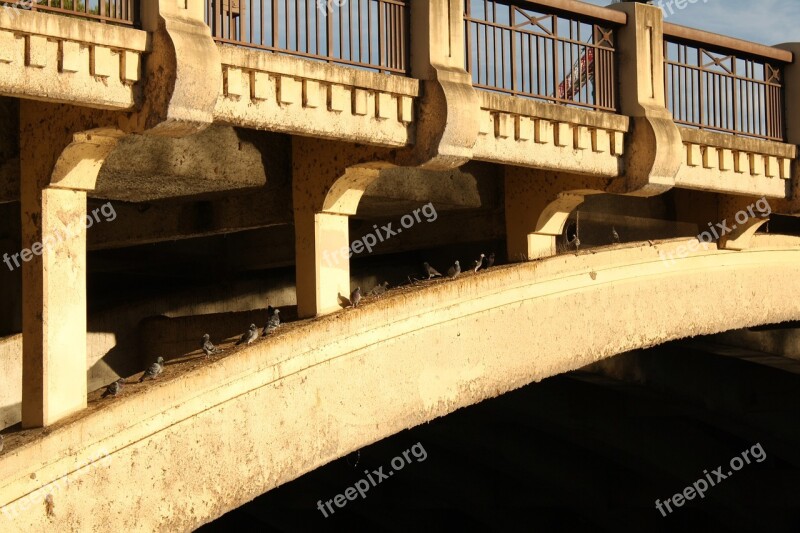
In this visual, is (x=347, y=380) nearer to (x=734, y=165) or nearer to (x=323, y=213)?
(x=323, y=213)

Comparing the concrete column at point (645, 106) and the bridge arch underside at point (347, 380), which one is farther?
the concrete column at point (645, 106)

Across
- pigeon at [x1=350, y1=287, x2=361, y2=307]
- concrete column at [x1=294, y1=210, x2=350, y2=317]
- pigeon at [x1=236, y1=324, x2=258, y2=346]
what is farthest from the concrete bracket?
pigeon at [x1=350, y1=287, x2=361, y2=307]

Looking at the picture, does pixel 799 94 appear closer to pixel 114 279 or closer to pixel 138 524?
pixel 114 279

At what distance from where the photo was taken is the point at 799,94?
15.4 meters

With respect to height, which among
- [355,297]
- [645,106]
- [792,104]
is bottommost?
[355,297]

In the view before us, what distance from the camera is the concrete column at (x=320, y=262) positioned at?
453 inches

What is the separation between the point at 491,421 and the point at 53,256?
15.0 metres

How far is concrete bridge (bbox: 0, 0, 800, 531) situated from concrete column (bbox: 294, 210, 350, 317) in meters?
0.02

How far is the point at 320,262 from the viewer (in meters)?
11.5

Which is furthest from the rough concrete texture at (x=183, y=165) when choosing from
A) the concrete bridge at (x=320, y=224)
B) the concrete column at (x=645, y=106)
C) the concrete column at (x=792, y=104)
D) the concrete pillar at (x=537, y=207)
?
the concrete column at (x=792, y=104)

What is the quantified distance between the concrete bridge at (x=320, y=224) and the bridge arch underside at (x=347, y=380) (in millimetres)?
24

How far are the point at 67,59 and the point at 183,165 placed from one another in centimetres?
255

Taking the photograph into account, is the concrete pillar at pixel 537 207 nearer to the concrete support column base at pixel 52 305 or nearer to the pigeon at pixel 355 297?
the pigeon at pixel 355 297

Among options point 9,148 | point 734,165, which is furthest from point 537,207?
point 9,148
